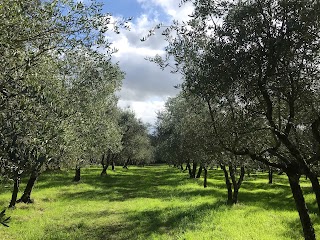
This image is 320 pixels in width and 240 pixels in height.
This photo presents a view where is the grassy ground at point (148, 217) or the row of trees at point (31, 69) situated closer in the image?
the row of trees at point (31, 69)

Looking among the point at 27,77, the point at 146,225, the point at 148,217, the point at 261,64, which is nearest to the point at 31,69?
the point at 27,77

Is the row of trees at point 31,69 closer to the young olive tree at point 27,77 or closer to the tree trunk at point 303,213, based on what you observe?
the young olive tree at point 27,77

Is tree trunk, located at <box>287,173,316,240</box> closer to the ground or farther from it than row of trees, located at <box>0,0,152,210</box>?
closer to the ground

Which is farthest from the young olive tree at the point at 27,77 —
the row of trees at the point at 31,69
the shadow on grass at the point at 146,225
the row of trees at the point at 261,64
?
the shadow on grass at the point at 146,225

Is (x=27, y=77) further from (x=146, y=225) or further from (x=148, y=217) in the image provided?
(x=148, y=217)

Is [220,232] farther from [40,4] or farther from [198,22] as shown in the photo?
[40,4]

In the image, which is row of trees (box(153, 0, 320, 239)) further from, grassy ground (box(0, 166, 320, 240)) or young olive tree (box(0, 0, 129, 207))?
grassy ground (box(0, 166, 320, 240))

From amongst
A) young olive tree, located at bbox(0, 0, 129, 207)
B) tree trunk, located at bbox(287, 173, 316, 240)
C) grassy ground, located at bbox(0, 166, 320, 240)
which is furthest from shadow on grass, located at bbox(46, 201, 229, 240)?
young olive tree, located at bbox(0, 0, 129, 207)

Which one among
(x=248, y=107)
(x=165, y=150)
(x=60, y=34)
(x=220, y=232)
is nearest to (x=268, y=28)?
(x=248, y=107)

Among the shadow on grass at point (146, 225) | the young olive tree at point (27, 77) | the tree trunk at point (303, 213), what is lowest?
the shadow on grass at point (146, 225)

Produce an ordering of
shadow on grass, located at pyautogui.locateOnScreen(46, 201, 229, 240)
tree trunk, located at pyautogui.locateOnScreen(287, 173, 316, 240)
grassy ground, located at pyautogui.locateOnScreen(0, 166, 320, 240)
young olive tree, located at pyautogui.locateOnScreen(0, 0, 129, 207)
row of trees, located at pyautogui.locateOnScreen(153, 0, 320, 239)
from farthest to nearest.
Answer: shadow on grass, located at pyautogui.locateOnScreen(46, 201, 229, 240) → grassy ground, located at pyautogui.locateOnScreen(0, 166, 320, 240) → tree trunk, located at pyautogui.locateOnScreen(287, 173, 316, 240) → row of trees, located at pyautogui.locateOnScreen(153, 0, 320, 239) → young olive tree, located at pyautogui.locateOnScreen(0, 0, 129, 207)

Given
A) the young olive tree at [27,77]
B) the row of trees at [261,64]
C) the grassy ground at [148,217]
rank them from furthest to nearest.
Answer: the grassy ground at [148,217] → the row of trees at [261,64] → the young olive tree at [27,77]

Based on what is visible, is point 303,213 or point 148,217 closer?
point 303,213

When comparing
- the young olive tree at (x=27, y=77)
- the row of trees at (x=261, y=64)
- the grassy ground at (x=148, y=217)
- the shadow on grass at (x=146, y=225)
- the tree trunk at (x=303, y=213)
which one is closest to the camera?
the young olive tree at (x=27, y=77)
